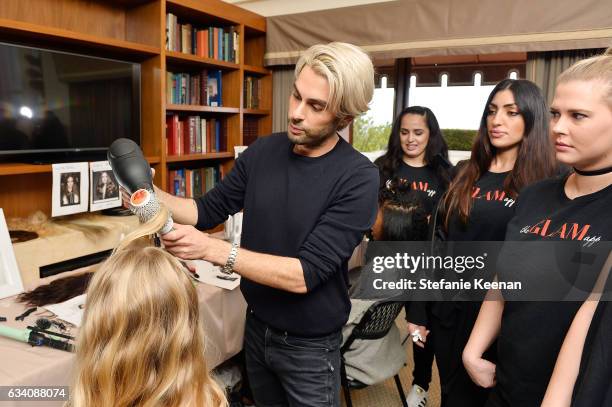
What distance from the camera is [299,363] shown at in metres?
1.22

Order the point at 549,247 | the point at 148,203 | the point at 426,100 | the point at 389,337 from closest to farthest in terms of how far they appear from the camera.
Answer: the point at 148,203 → the point at 549,247 → the point at 389,337 → the point at 426,100

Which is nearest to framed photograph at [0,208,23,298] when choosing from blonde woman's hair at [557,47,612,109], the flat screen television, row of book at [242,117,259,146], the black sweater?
the flat screen television

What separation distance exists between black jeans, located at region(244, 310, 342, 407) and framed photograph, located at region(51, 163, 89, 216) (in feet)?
4.22

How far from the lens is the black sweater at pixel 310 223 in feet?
3.76

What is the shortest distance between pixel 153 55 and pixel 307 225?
77.0 inches

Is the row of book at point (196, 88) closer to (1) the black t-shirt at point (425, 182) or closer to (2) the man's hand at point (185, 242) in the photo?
(1) the black t-shirt at point (425, 182)

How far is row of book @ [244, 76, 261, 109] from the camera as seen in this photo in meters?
3.61

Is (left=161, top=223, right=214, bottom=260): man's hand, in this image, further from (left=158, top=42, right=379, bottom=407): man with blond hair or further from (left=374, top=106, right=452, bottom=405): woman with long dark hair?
(left=374, top=106, right=452, bottom=405): woman with long dark hair

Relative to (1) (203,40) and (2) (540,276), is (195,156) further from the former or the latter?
(2) (540,276)

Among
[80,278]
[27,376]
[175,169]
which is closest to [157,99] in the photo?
[175,169]

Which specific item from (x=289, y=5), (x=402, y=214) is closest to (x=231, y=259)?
(x=402, y=214)

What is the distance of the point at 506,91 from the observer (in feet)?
5.24

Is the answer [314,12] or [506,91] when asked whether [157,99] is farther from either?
[506,91]

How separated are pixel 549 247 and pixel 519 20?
88.0 inches
